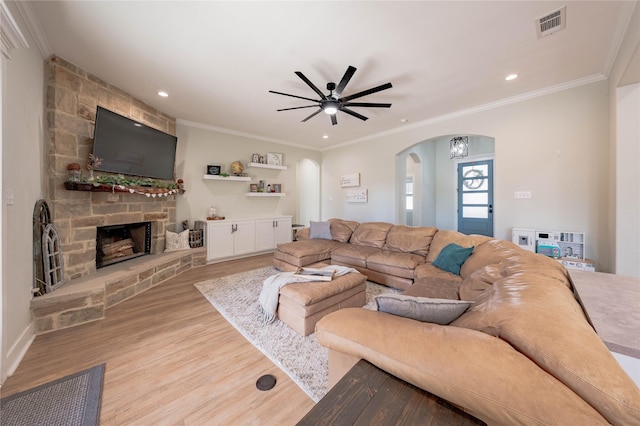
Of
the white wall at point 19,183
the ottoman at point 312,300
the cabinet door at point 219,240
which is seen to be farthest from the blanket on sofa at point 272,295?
the cabinet door at point 219,240

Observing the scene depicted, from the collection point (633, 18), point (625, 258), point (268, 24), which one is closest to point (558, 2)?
point (633, 18)

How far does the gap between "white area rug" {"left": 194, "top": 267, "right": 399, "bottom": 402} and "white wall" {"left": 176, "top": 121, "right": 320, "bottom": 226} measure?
1.96m

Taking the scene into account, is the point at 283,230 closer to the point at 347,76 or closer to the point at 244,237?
the point at 244,237

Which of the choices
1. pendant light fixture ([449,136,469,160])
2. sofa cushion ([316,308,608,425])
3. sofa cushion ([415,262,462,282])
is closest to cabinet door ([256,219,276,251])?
Answer: sofa cushion ([415,262,462,282])

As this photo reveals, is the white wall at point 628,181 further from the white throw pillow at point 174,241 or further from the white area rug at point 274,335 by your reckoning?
the white throw pillow at point 174,241

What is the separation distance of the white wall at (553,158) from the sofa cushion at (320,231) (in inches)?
107

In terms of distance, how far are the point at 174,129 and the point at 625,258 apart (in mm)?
6495

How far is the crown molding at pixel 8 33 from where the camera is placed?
1.47 m

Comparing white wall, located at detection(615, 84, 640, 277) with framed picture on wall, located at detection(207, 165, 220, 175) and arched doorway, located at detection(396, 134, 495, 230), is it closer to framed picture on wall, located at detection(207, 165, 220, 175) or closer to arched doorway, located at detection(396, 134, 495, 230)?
arched doorway, located at detection(396, 134, 495, 230)

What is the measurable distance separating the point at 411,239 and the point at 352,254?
0.94 m

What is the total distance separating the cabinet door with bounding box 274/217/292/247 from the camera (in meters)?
5.55

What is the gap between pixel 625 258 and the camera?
7.73ft

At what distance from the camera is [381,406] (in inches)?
30.6

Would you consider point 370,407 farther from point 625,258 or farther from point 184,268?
point 184,268
